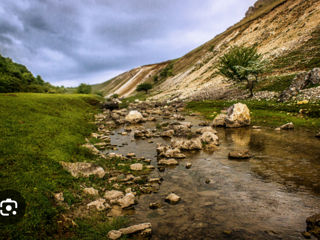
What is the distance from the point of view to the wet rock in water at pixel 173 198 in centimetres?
965

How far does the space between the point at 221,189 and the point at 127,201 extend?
5.17 metres

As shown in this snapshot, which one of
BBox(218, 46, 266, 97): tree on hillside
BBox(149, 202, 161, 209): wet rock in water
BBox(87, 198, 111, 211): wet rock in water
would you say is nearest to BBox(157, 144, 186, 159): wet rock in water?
BBox(149, 202, 161, 209): wet rock in water

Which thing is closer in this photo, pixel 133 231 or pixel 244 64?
pixel 133 231

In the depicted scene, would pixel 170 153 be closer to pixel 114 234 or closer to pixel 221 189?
pixel 221 189

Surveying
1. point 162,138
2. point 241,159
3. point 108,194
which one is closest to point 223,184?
point 241,159

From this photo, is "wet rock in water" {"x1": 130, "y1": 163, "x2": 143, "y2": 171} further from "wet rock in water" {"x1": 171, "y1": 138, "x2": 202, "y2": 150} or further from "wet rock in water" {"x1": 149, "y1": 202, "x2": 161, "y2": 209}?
"wet rock in water" {"x1": 171, "y1": 138, "x2": 202, "y2": 150}

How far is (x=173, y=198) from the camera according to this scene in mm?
9750

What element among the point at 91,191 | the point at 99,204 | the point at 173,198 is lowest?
the point at 173,198

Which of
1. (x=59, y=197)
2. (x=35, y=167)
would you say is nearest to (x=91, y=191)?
(x=59, y=197)

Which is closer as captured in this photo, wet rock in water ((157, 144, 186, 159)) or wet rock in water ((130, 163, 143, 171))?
wet rock in water ((130, 163, 143, 171))

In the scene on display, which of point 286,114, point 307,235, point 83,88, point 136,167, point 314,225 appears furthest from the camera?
point 83,88

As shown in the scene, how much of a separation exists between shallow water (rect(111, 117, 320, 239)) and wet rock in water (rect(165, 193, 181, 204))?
0.29 metres

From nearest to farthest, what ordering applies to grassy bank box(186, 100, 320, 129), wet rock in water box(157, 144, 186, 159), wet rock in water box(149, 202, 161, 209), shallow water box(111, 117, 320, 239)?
shallow water box(111, 117, 320, 239)
wet rock in water box(149, 202, 161, 209)
wet rock in water box(157, 144, 186, 159)
grassy bank box(186, 100, 320, 129)

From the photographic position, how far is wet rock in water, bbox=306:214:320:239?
680 cm
